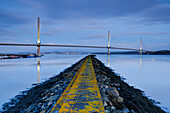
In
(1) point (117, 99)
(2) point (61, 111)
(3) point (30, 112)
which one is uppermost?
(2) point (61, 111)

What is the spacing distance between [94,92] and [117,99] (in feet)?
2.18

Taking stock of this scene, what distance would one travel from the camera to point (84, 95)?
271cm

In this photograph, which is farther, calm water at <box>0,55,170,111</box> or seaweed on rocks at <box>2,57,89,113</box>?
calm water at <box>0,55,170,111</box>

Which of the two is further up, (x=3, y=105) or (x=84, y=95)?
(x=84, y=95)

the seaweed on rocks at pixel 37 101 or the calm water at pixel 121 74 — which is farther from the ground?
the seaweed on rocks at pixel 37 101

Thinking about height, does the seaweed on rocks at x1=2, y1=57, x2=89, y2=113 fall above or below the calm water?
above

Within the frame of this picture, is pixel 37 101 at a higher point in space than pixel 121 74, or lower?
higher

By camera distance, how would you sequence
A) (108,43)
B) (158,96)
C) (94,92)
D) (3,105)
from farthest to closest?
(108,43) → (158,96) → (3,105) → (94,92)

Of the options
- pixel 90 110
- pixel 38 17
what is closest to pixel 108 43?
pixel 38 17

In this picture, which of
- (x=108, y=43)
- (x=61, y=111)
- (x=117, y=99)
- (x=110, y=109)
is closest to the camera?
(x=61, y=111)

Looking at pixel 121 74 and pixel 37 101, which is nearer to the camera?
pixel 37 101

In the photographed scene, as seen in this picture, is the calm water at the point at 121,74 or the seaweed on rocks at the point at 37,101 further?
the calm water at the point at 121,74

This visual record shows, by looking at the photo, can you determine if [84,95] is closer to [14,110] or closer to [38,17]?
[14,110]

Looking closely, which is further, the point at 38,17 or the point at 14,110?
the point at 38,17
